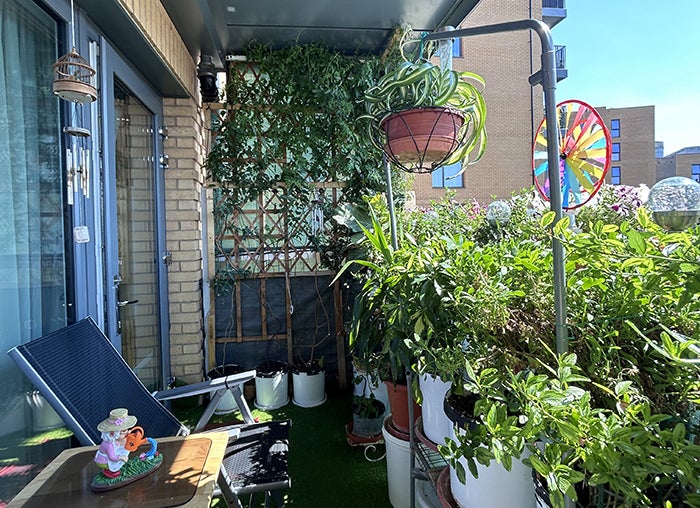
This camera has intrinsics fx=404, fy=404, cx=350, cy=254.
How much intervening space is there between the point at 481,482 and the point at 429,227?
4.64 feet

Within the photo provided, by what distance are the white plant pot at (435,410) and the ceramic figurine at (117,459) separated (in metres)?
0.86

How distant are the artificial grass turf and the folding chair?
363 mm

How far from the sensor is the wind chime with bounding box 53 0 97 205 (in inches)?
54.7

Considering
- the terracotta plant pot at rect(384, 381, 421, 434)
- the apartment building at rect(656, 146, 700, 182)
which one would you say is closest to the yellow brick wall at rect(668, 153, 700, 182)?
the apartment building at rect(656, 146, 700, 182)

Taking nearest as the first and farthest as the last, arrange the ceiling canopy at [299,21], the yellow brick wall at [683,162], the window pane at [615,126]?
1. the ceiling canopy at [299,21]
2. the window pane at [615,126]
3. the yellow brick wall at [683,162]

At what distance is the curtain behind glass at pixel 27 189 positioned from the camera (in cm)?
131

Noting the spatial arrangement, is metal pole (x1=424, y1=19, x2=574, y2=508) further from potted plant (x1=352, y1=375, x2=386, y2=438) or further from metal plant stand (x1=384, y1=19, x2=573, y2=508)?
potted plant (x1=352, y1=375, x2=386, y2=438)

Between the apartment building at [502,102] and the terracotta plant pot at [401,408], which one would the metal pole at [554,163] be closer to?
the terracotta plant pot at [401,408]

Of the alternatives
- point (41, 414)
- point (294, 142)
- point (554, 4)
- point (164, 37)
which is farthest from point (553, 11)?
point (41, 414)

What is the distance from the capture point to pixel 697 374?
0.74 m

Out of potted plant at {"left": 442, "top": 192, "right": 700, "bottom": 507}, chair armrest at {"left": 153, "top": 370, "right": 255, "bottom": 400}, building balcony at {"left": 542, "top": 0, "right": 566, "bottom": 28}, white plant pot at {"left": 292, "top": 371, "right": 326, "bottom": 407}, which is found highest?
building balcony at {"left": 542, "top": 0, "right": 566, "bottom": 28}

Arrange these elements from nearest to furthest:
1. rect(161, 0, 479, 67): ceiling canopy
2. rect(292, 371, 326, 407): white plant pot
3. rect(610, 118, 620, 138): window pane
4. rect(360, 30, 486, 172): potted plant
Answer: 1. rect(360, 30, 486, 172): potted plant
2. rect(161, 0, 479, 67): ceiling canopy
3. rect(292, 371, 326, 407): white plant pot
4. rect(610, 118, 620, 138): window pane

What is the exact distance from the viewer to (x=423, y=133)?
122 centimetres

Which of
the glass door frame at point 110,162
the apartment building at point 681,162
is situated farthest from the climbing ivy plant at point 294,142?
the apartment building at point 681,162
